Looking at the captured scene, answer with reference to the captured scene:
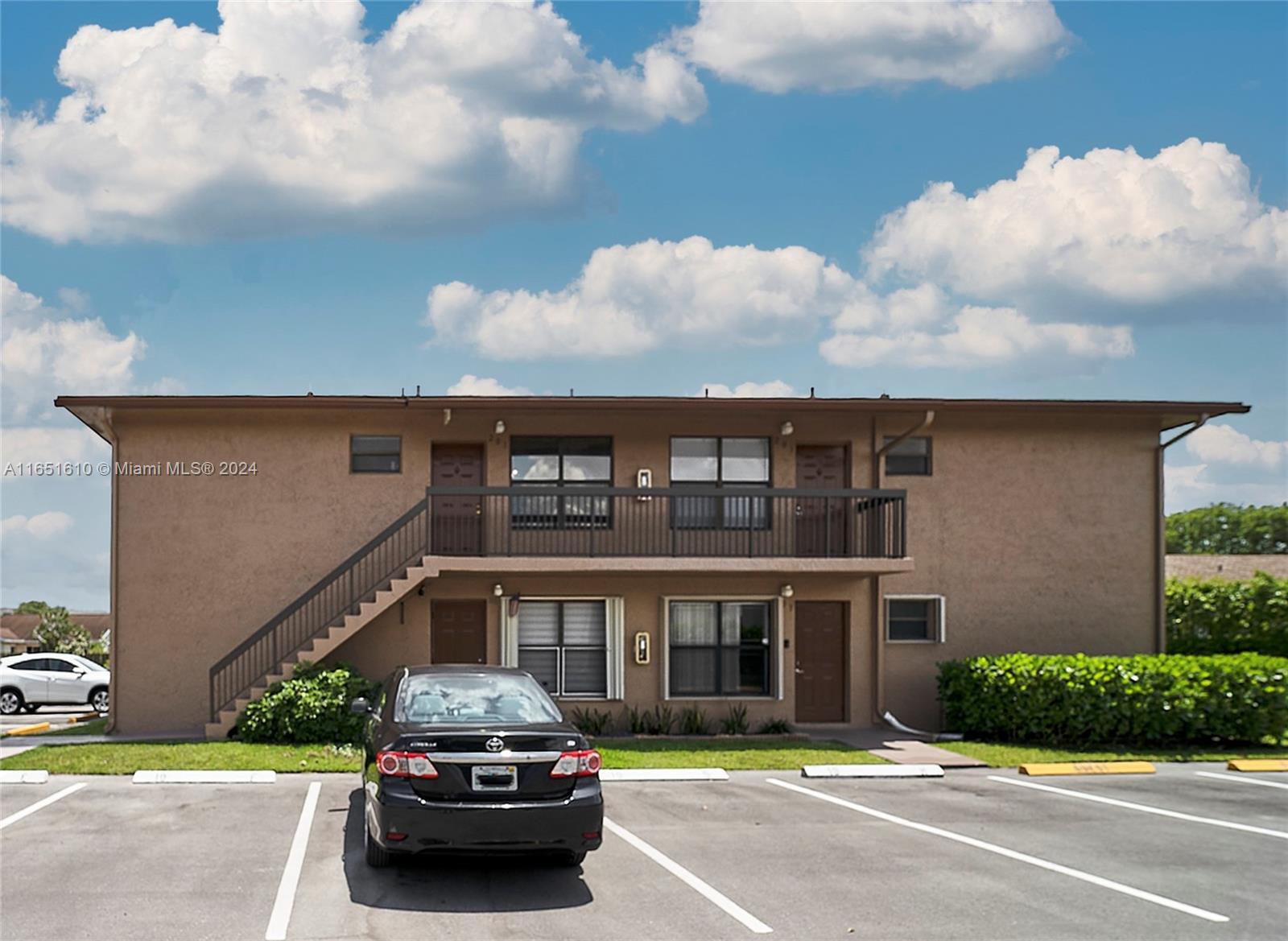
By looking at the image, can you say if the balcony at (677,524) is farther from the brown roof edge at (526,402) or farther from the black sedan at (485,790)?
the black sedan at (485,790)

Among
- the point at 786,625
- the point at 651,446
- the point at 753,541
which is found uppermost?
the point at 651,446

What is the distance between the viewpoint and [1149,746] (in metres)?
18.8

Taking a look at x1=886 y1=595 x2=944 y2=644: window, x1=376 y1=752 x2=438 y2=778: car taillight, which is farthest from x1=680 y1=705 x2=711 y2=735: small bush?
x1=376 y1=752 x2=438 y2=778: car taillight

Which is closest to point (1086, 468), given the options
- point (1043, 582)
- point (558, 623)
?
point (1043, 582)

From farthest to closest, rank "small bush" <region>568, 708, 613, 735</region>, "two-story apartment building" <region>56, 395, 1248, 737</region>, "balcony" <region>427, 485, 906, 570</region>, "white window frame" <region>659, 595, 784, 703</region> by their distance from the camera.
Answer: "white window frame" <region>659, 595, 784, 703</region>
"small bush" <region>568, 708, 613, 735</region>
"two-story apartment building" <region>56, 395, 1248, 737</region>
"balcony" <region>427, 485, 906, 570</region>

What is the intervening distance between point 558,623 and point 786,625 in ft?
12.3

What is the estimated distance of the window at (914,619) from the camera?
69.2 ft

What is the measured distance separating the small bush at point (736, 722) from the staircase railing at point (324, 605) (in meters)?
5.56

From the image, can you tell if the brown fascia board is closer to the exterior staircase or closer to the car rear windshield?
the exterior staircase

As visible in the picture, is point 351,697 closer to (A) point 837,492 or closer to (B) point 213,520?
(B) point 213,520

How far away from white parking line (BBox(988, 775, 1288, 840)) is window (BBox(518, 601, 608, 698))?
6.81m

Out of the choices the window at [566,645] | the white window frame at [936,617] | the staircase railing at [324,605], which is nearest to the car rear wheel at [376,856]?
the staircase railing at [324,605]

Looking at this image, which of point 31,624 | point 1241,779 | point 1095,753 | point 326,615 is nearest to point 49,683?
point 326,615

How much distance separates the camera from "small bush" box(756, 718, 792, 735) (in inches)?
800
